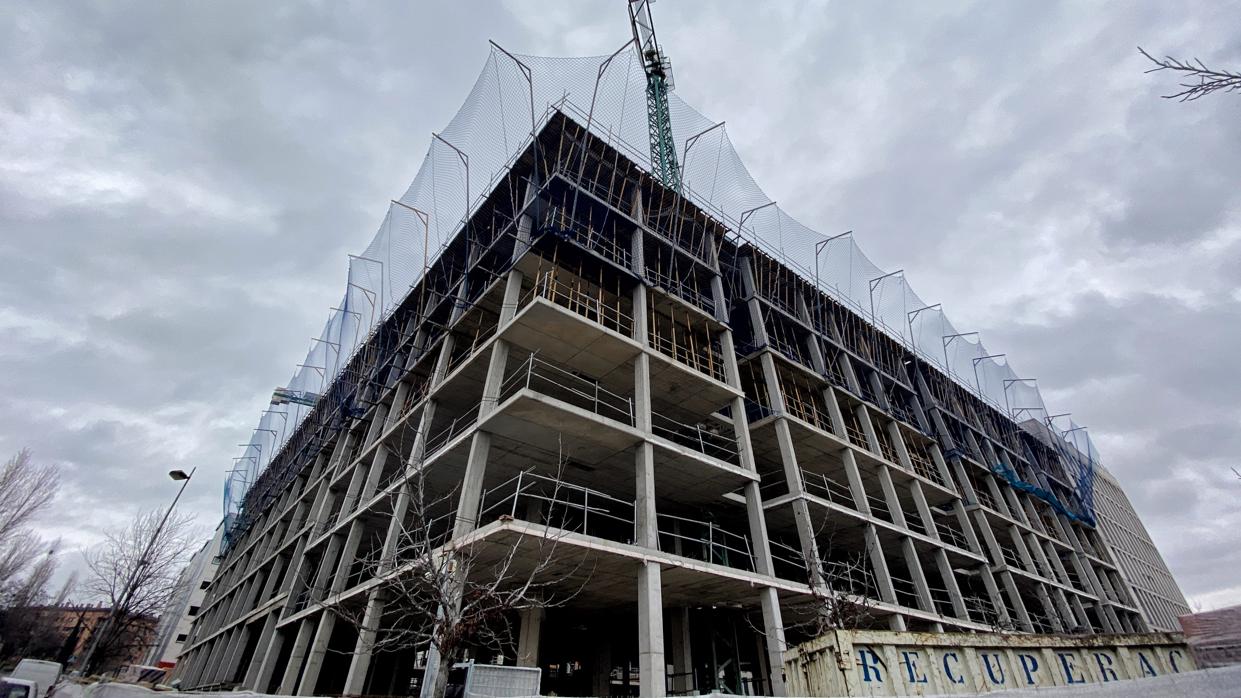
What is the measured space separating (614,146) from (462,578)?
54.3 feet

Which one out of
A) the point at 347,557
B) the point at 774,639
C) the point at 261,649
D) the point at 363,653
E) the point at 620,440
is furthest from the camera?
the point at 261,649

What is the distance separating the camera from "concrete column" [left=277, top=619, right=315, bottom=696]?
1692 cm

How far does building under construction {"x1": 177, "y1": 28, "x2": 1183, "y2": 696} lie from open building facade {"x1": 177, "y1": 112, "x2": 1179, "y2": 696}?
0.12m

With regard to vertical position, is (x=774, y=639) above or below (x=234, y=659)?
below

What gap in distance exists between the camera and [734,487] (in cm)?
1694

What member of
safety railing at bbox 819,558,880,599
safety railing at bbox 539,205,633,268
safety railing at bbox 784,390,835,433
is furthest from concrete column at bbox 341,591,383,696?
safety railing at bbox 784,390,835,433

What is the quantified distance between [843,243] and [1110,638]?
24842mm

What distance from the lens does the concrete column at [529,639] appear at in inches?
583

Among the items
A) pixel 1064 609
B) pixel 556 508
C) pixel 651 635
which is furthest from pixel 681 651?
pixel 1064 609

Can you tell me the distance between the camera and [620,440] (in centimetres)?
1475

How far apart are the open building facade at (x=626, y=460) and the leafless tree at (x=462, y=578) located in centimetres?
32

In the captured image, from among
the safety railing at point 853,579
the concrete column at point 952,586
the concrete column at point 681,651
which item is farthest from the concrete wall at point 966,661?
the concrete column at point 952,586

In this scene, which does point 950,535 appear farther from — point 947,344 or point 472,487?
point 472,487

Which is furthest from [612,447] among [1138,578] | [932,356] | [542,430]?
[1138,578]
